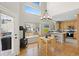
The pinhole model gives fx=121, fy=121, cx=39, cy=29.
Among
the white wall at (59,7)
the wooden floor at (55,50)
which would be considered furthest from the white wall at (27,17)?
the wooden floor at (55,50)

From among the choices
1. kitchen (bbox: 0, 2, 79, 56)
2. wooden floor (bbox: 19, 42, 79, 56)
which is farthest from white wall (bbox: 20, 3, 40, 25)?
wooden floor (bbox: 19, 42, 79, 56)

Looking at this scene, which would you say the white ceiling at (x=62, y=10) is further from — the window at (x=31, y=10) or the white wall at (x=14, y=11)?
the white wall at (x=14, y=11)

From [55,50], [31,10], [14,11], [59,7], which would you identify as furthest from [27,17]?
[55,50]

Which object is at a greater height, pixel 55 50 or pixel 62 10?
pixel 62 10

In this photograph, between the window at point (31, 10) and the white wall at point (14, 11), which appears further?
the window at point (31, 10)

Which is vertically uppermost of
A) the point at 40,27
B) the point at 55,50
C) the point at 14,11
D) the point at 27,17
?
the point at 14,11

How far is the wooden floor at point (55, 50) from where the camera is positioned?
2.35 metres

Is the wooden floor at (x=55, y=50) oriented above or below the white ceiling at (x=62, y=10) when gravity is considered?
below

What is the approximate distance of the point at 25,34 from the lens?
2.44 m

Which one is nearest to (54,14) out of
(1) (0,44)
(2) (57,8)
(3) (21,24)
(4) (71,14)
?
(2) (57,8)

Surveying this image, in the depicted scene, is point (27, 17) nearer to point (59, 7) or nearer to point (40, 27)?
point (40, 27)

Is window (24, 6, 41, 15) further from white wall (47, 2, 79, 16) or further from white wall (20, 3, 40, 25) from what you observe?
white wall (47, 2, 79, 16)

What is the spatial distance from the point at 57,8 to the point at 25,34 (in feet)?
2.71

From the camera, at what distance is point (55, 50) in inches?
96.3
